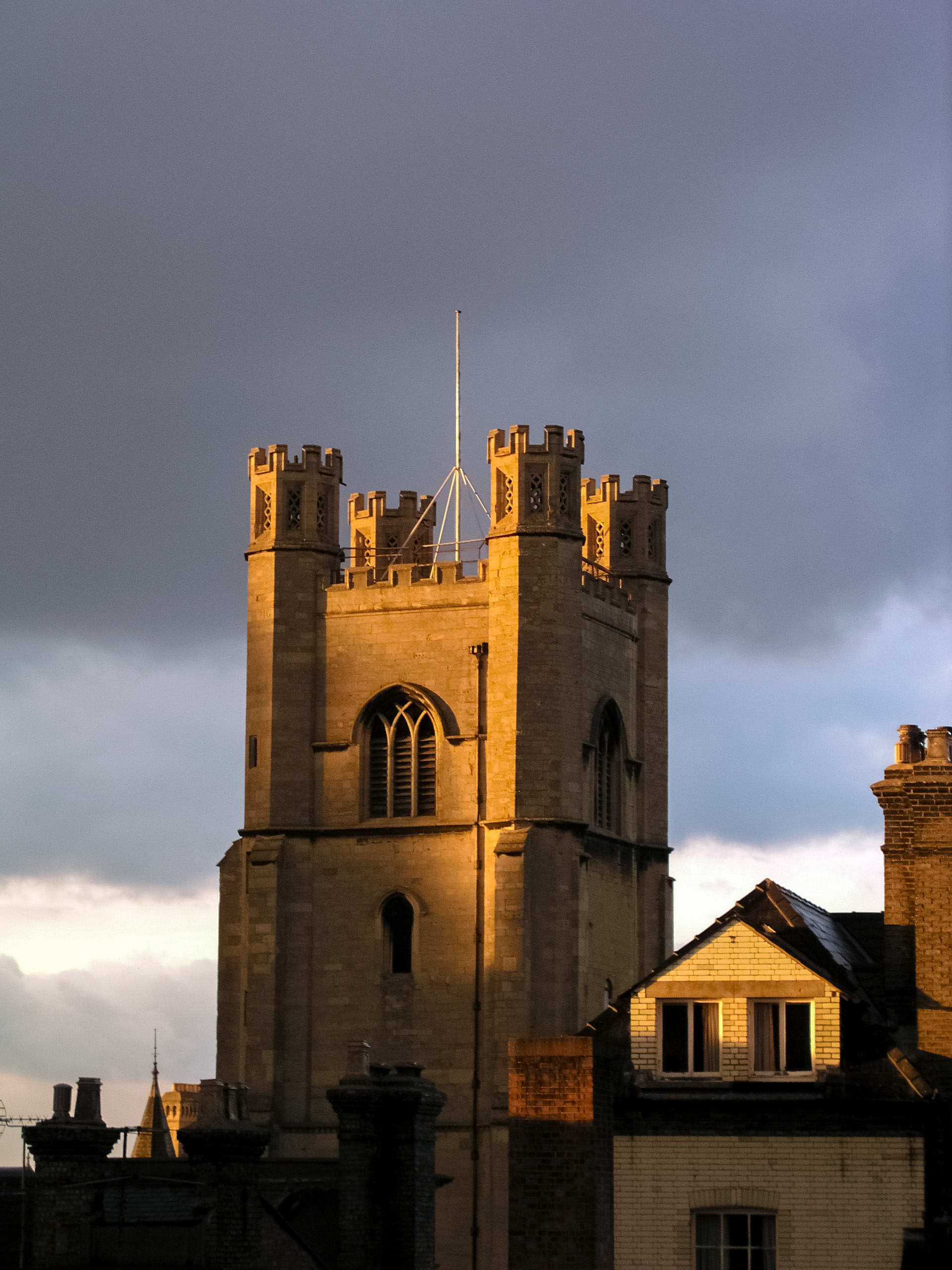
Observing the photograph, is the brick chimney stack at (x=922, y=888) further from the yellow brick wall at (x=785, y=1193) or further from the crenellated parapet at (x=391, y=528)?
the crenellated parapet at (x=391, y=528)

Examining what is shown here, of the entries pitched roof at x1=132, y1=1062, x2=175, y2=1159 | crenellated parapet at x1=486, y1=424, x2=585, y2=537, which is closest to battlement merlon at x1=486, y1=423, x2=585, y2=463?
crenellated parapet at x1=486, y1=424, x2=585, y2=537

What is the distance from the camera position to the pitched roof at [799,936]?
37812mm

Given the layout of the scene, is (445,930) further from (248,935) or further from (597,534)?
(597,534)

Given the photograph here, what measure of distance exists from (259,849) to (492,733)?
21.6 ft

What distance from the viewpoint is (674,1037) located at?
37594 mm

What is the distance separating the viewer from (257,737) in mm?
72062

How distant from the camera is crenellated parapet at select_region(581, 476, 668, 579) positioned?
250 ft

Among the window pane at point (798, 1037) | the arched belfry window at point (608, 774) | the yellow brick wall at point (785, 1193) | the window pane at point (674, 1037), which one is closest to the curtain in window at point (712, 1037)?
the window pane at point (674, 1037)

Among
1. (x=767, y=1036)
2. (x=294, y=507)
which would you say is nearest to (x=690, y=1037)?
(x=767, y=1036)

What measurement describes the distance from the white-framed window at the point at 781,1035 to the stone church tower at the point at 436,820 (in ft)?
97.3

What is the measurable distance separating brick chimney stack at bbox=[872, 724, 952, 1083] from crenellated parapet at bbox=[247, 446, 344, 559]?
3617 cm

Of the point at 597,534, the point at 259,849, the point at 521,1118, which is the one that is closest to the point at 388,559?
the point at 597,534

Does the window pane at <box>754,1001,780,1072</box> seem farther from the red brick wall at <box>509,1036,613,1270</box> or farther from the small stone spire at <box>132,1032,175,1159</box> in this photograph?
the small stone spire at <box>132,1032,175,1159</box>

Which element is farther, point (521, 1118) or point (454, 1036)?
point (454, 1036)
